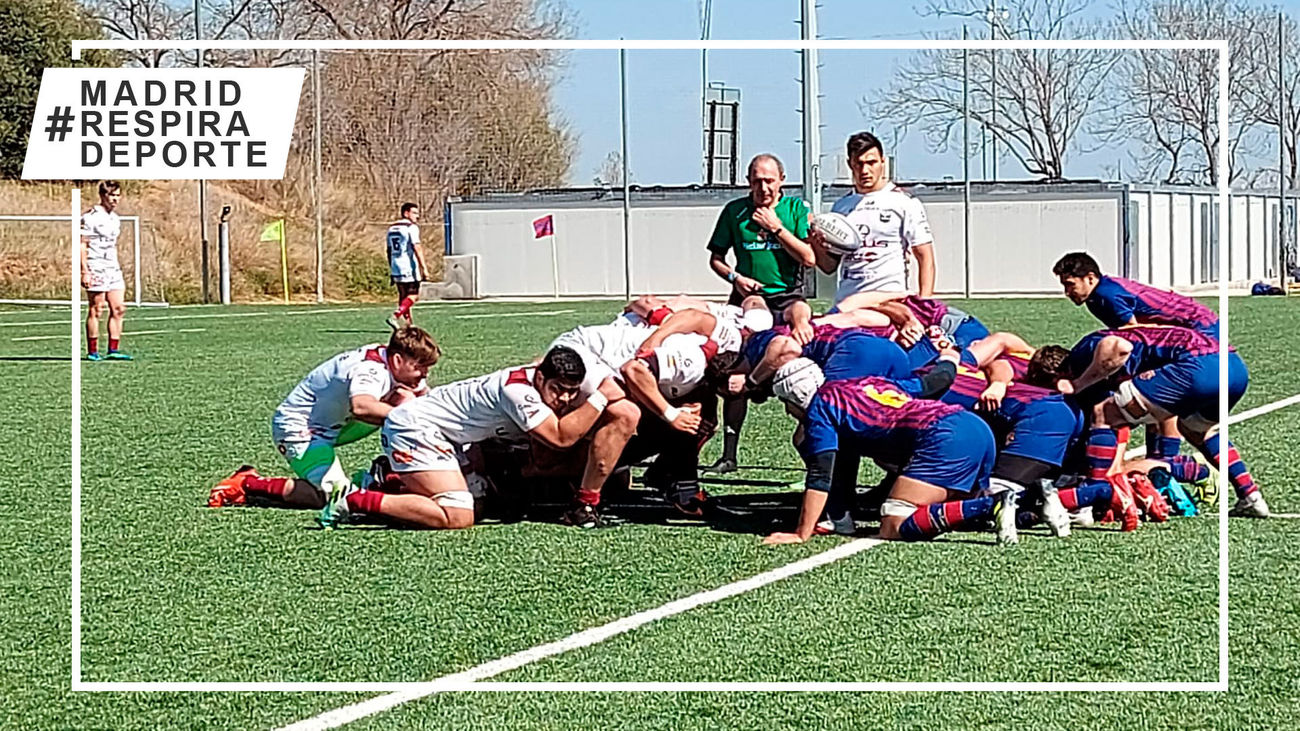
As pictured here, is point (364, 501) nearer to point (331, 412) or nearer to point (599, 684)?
point (331, 412)

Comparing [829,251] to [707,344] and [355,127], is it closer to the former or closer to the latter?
[707,344]

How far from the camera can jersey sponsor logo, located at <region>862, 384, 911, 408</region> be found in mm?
8500

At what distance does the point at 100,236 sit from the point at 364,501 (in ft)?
34.7

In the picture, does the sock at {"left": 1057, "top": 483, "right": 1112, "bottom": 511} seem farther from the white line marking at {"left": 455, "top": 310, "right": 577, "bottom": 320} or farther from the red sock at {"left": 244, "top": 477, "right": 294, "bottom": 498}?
the white line marking at {"left": 455, "top": 310, "right": 577, "bottom": 320}

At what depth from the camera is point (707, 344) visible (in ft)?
29.7

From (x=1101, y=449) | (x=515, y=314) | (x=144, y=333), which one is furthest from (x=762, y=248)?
(x=515, y=314)

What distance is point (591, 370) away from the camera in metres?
8.68

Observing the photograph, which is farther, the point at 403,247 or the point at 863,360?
the point at 403,247

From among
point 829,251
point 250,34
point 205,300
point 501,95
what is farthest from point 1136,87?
point 205,300

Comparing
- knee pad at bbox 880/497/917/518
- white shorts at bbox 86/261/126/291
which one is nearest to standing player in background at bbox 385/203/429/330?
white shorts at bbox 86/261/126/291

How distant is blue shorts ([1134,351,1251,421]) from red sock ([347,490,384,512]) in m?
3.39

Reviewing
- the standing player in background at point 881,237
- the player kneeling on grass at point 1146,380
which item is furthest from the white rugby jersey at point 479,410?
the player kneeling on grass at point 1146,380

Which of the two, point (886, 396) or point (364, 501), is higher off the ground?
point (886, 396)

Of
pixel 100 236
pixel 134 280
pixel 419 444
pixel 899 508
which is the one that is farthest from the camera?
pixel 134 280
